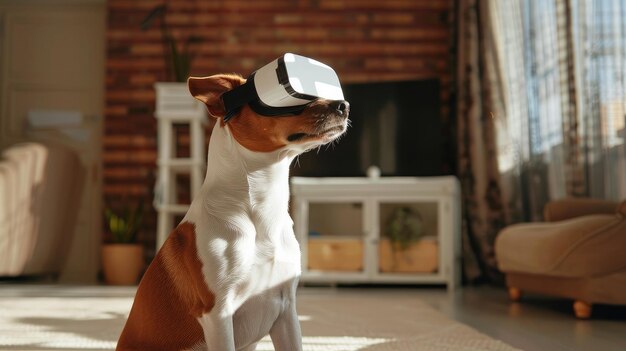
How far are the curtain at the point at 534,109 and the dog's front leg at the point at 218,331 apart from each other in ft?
8.50

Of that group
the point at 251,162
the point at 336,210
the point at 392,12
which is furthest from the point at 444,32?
the point at 251,162

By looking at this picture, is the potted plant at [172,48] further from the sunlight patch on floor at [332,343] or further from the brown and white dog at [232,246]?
the brown and white dog at [232,246]

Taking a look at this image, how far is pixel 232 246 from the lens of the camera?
1.10 metres

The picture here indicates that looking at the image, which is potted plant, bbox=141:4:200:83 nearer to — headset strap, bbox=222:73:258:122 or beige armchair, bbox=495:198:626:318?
beige armchair, bbox=495:198:626:318

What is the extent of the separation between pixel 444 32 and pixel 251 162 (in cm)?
427

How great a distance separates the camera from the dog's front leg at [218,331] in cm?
108

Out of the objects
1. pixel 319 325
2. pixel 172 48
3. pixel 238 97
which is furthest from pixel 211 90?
pixel 172 48

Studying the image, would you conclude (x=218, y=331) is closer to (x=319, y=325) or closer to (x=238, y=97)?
(x=238, y=97)

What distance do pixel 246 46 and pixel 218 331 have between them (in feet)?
14.0

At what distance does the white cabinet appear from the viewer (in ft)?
13.7

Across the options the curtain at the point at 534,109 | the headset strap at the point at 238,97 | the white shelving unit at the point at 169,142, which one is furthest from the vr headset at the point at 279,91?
the white shelving unit at the point at 169,142

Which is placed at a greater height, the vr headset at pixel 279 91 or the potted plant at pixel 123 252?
the vr headset at pixel 279 91

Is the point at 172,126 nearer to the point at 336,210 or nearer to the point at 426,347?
the point at 336,210

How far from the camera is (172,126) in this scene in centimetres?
487
